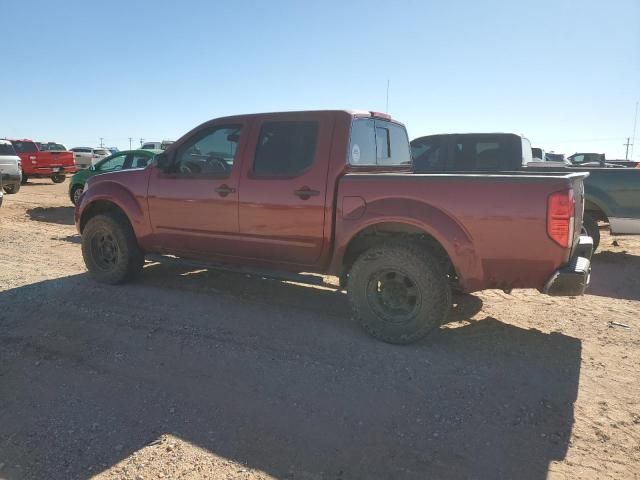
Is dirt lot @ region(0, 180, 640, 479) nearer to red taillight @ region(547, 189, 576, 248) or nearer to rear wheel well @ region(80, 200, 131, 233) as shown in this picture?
rear wheel well @ region(80, 200, 131, 233)

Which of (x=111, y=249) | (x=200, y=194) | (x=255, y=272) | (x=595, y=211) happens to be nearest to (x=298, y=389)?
(x=255, y=272)

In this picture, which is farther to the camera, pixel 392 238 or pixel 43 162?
pixel 43 162

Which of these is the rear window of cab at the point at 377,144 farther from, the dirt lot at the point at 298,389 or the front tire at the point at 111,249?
the front tire at the point at 111,249

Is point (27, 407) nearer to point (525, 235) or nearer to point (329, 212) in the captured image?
point (329, 212)

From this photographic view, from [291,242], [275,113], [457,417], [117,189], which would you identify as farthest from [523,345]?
[117,189]

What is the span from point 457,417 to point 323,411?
84 cm

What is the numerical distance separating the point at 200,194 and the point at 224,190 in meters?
0.32

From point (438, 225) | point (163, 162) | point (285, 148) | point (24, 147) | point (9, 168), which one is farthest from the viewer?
point (24, 147)

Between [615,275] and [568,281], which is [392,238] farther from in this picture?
[615,275]

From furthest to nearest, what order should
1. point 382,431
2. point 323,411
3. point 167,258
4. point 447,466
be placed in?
point 167,258 → point 323,411 → point 382,431 → point 447,466

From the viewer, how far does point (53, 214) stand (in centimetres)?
1253

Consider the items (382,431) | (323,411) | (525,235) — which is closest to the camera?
(382,431)

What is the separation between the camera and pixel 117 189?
5578 millimetres

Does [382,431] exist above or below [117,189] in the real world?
below
